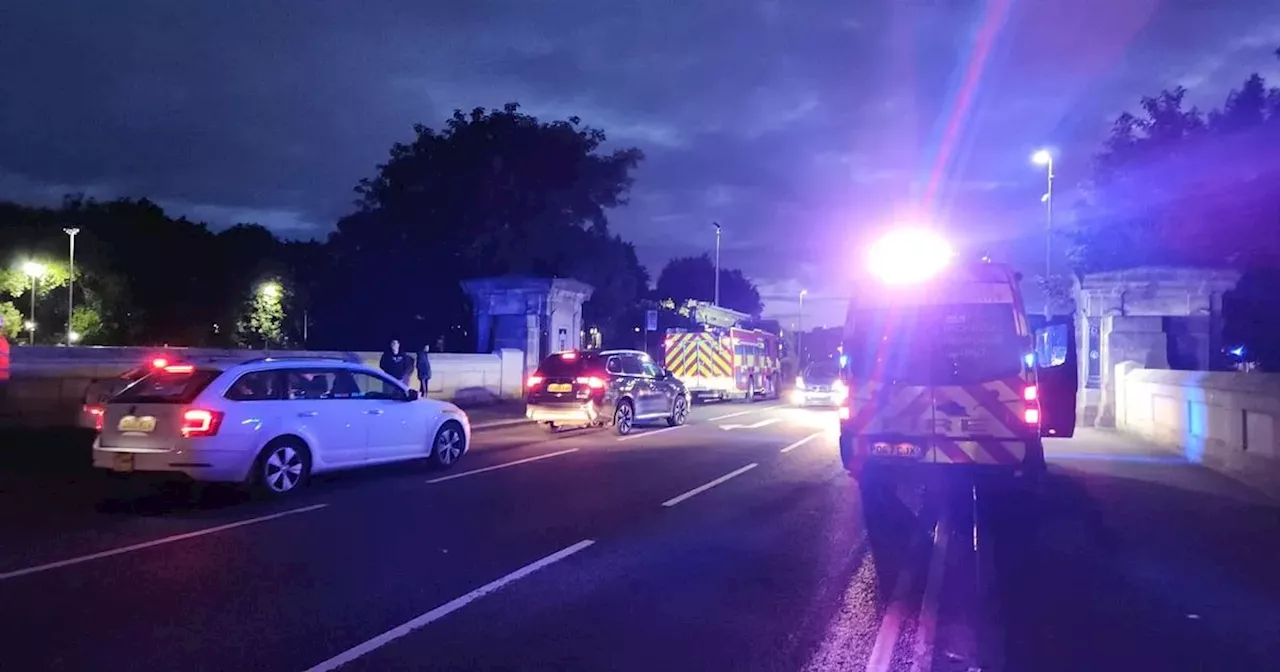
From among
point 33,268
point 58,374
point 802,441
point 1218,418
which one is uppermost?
point 33,268

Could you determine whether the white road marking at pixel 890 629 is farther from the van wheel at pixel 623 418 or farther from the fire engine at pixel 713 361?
the fire engine at pixel 713 361

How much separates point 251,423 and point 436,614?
5447 mm

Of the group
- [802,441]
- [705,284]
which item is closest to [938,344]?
[802,441]

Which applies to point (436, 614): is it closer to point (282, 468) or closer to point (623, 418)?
A: point (282, 468)

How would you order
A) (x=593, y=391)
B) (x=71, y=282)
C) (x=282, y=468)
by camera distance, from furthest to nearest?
(x=71, y=282), (x=593, y=391), (x=282, y=468)

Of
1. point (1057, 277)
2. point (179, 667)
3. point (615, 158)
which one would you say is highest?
point (615, 158)

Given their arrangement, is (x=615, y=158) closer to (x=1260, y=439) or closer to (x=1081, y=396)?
(x=1081, y=396)

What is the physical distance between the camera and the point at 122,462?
10781 mm

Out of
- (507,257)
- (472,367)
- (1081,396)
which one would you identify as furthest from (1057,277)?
(472,367)

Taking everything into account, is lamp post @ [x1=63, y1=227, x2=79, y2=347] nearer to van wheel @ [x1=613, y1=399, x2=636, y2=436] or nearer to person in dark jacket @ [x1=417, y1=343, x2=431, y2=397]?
person in dark jacket @ [x1=417, y1=343, x2=431, y2=397]

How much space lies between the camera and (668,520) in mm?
9898

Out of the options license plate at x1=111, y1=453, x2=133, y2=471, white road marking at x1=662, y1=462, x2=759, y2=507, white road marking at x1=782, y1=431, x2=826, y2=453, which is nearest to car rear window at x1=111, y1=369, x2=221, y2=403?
license plate at x1=111, y1=453, x2=133, y2=471

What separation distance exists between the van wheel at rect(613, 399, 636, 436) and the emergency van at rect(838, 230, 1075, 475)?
24.7 feet

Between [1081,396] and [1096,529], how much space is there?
48.6ft
